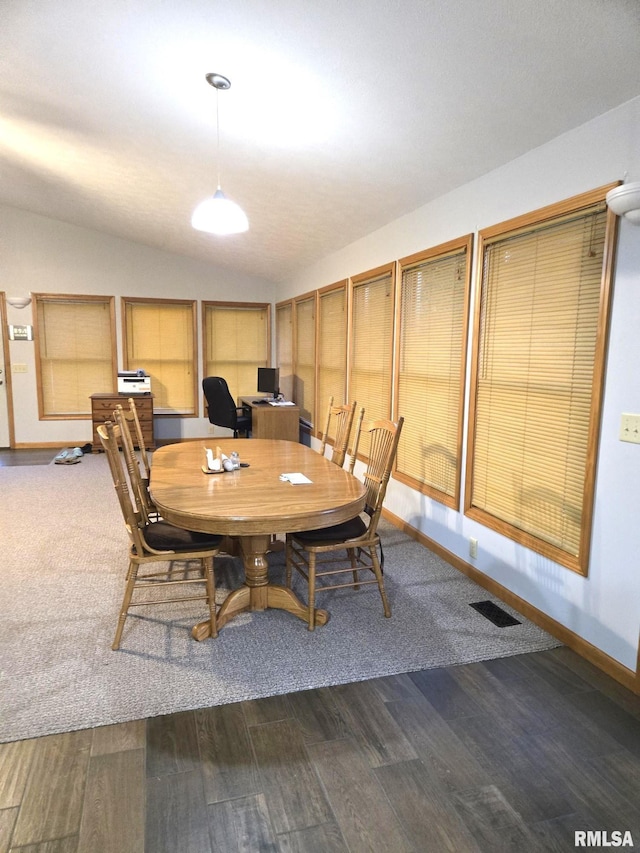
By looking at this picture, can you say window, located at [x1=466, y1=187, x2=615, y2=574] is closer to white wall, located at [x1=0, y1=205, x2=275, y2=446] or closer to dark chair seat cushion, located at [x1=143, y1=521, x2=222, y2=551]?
dark chair seat cushion, located at [x1=143, y1=521, x2=222, y2=551]

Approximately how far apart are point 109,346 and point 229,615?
18.2 ft

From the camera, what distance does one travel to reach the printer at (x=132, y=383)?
266 inches

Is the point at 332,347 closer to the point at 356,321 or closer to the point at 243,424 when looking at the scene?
the point at 356,321

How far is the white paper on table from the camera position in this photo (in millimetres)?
2627

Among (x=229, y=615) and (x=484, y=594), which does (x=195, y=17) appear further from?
(x=484, y=594)

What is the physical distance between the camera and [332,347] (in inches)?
212

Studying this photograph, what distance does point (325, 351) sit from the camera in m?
5.60

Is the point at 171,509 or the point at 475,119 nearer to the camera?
the point at 171,509

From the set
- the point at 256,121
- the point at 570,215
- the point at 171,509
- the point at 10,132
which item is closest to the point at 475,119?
the point at 570,215

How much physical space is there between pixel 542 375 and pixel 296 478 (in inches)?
53.0

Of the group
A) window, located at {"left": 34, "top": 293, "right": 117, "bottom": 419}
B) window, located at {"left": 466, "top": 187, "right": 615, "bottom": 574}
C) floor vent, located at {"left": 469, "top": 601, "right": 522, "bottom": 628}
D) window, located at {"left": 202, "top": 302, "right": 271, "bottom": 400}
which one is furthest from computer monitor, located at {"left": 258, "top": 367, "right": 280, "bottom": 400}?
floor vent, located at {"left": 469, "top": 601, "right": 522, "bottom": 628}

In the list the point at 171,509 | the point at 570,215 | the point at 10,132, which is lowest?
the point at 171,509

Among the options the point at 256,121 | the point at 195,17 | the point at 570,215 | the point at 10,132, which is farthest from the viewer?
the point at 10,132

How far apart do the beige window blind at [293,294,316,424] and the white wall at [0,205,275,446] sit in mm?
1515
